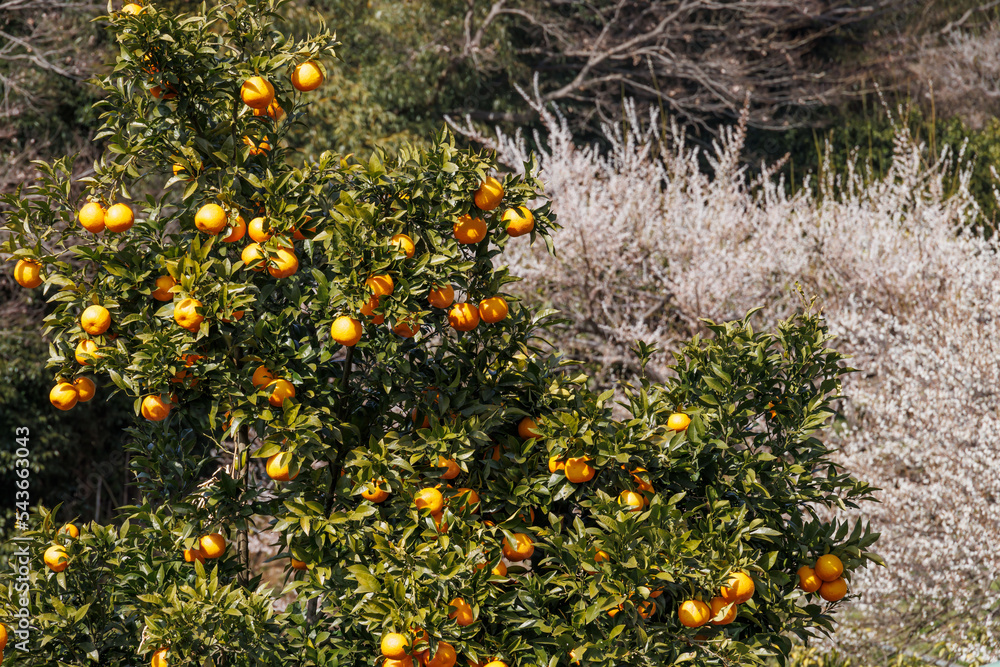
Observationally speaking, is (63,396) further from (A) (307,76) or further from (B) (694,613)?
(B) (694,613)

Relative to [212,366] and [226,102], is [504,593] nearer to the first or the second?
[212,366]

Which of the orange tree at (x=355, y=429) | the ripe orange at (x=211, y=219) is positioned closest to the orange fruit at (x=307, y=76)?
the orange tree at (x=355, y=429)

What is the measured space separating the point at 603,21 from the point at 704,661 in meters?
8.46

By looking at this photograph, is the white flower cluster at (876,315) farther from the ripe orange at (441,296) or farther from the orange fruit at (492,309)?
the ripe orange at (441,296)

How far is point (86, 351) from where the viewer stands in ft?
5.36

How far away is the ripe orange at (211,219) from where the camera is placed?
1.61m

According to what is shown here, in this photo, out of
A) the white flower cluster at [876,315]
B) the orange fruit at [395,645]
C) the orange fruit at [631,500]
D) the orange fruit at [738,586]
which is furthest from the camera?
the white flower cluster at [876,315]

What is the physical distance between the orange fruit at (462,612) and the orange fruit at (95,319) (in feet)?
2.96

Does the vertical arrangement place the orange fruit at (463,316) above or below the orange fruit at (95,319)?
above

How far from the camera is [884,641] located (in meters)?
3.36

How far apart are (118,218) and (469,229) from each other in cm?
74

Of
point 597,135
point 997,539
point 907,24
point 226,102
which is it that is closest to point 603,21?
point 597,135

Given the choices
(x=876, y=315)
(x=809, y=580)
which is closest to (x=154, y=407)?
(x=809, y=580)

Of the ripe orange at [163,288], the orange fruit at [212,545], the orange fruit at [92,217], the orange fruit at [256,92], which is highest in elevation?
the orange fruit at [256,92]
